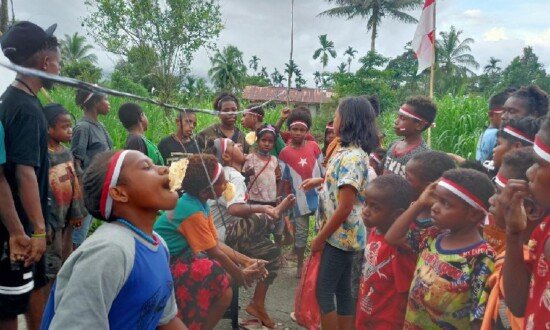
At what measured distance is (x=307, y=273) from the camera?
3.29 meters

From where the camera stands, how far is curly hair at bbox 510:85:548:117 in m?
3.40

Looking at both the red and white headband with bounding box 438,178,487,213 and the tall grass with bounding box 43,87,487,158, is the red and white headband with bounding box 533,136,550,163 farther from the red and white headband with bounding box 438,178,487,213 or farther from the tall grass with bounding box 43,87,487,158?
the tall grass with bounding box 43,87,487,158

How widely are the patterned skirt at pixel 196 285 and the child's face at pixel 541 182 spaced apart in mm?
1968

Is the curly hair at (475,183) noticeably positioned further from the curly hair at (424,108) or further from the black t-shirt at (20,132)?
the black t-shirt at (20,132)

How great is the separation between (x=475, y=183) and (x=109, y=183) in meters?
1.61

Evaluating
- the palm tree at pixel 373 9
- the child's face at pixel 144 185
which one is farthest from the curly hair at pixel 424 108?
the palm tree at pixel 373 9

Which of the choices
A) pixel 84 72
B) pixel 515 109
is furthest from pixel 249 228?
pixel 84 72

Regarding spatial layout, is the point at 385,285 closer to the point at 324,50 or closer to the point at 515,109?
the point at 515,109

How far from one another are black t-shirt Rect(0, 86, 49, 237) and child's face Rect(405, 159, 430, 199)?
2059mm

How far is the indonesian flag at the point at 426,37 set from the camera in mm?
5773

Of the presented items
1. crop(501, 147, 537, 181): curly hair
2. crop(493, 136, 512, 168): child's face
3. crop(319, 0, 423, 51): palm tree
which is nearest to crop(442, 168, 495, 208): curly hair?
crop(501, 147, 537, 181): curly hair

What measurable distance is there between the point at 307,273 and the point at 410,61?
3863 centimetres

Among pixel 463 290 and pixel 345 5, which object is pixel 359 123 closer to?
pixel 463 290

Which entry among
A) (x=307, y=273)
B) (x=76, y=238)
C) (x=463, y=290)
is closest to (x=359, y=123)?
(x=307, y=273)
